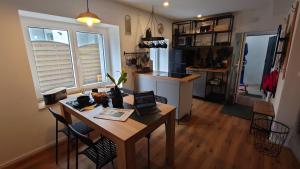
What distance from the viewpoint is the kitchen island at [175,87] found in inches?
104

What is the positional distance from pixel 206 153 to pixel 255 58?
4.62 meters

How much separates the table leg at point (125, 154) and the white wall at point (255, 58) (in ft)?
18.4

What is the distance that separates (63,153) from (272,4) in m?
4.70

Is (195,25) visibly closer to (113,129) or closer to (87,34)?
(87,34)

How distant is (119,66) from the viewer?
9.92 ft

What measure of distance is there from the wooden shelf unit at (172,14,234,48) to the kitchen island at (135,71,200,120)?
5.32ft

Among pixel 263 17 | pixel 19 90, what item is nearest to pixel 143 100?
pixel 19 90

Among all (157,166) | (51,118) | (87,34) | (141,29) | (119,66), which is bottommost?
(157,166)

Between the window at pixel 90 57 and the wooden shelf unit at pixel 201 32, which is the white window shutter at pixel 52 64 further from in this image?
the wooden shelf unit at pixel 201 32

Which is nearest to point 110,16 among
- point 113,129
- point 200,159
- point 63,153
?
point 113,129

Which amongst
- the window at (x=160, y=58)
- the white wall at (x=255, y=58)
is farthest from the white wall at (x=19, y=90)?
the white wall at (x=255, y=58)

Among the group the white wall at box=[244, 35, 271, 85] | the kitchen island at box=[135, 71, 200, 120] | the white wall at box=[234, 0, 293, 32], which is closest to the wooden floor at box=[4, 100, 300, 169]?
the kitchen island at box=[135, 71, 200, 120]

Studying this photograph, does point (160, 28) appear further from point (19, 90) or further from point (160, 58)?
point (19, 90)

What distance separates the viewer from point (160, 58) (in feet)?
15.5
